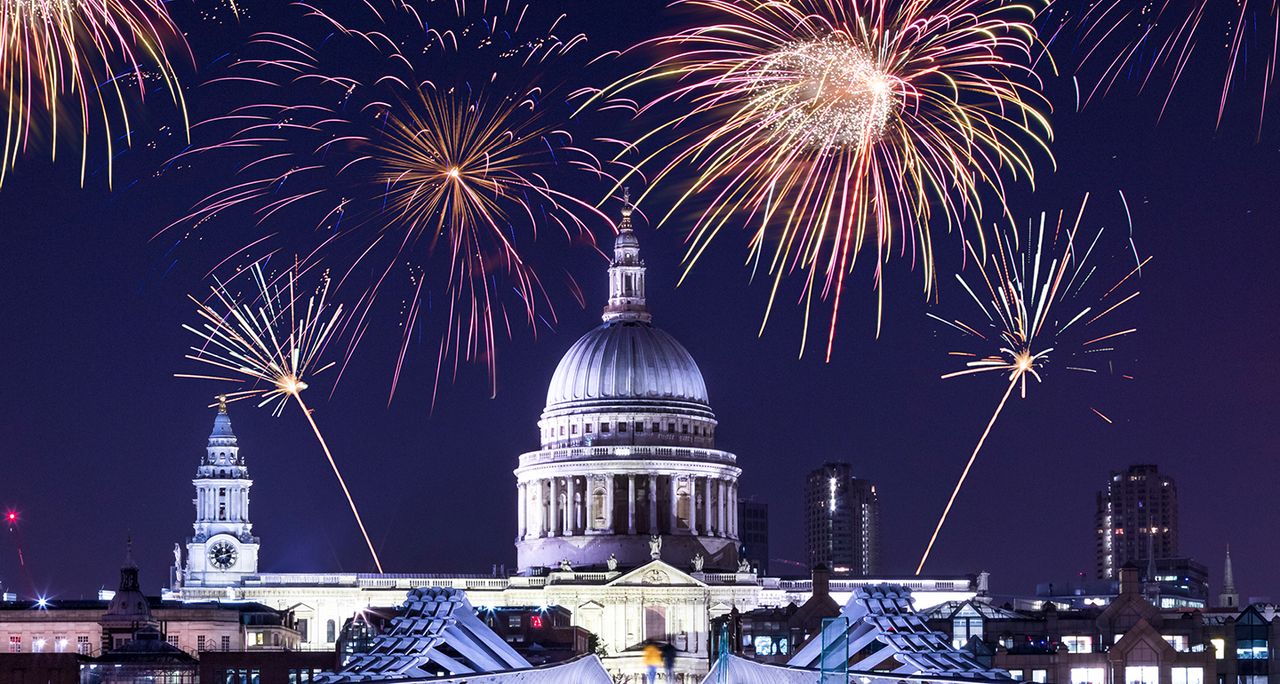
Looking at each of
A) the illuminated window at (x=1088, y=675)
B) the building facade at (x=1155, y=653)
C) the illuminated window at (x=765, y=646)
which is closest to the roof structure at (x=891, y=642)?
the building facade at (x=1155, y=653)

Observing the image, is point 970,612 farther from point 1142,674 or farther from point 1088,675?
point 1142,674

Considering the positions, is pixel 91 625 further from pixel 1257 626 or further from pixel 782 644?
pixel 1257 626

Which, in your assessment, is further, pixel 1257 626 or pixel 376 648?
pixel 1257 626

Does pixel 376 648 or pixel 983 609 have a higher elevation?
pixel 983 609

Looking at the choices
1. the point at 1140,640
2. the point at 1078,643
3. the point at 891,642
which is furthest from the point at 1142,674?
the point at 891,642

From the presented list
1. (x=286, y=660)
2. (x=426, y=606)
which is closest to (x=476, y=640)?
(x=426, y=606)

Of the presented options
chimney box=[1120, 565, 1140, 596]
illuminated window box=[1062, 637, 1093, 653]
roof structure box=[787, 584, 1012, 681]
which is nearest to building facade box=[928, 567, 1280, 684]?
illuminated window box=[1062, 637, 1093, 653]

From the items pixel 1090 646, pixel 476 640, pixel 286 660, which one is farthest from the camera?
pixel 1090 646
